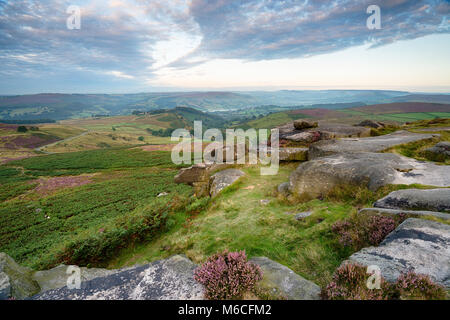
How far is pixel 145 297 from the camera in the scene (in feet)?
13.4

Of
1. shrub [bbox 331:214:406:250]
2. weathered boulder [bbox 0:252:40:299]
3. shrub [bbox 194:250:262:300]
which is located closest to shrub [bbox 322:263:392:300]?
shrub [bbox 194:250:262:300]

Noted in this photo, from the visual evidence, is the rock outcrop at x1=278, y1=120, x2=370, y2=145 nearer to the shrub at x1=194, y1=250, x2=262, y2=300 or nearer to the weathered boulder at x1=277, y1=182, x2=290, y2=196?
the weathered boulder at x1=277, y1=182, x2=290, y2=196

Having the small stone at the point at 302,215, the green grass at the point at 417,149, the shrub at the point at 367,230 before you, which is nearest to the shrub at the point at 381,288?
the shrub at the point at 367,230

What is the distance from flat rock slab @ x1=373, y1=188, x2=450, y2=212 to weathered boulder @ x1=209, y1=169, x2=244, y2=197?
1021 cm

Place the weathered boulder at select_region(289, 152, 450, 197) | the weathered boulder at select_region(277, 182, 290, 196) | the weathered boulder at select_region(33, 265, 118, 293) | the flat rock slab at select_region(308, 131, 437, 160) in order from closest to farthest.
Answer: the weathered boulder at select_region(33, 265, 118, 293)
the weathered boulder at select_region(289, 152, 450, 197)
the weathered boulder at select_region(277, 182, 290, 196)
the flat rock slab at select_region(308, 131, 437, 160)

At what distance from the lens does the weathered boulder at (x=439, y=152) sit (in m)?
11.2

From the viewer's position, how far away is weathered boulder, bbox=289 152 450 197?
27.7 ft

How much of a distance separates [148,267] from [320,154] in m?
14.6

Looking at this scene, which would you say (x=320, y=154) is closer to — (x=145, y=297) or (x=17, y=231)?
(x=145, y=297)

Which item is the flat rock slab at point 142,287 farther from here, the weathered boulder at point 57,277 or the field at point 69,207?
the field at point 69,207

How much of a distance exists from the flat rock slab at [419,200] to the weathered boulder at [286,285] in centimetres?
468
